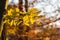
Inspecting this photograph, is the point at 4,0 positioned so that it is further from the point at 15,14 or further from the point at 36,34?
the point at 36,34

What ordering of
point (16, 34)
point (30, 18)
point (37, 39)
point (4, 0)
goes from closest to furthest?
point (4, 0)
point (30, 18)
point (16, 34)
point (37, 39)

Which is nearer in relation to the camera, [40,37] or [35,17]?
[35,17]

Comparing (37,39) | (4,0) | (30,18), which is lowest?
(37,39)

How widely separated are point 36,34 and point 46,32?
1.92ft

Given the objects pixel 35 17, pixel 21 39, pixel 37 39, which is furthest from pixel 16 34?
pixel 35 17

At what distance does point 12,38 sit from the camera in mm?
8547

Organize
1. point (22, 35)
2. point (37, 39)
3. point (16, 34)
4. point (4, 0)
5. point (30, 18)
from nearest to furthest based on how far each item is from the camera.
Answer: point (4, 0)
point (30, 18)
point (22, 35)
point (16, 34)
point (37, 39)

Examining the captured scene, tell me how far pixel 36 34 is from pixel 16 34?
208 cm

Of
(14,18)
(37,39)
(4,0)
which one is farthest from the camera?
(37,39)

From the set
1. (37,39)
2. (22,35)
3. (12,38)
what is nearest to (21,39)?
(22,35)

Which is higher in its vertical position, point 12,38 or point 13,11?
point 13,11

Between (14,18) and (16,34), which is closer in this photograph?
(14,18)

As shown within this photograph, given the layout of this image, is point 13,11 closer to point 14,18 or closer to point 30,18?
point 14,18

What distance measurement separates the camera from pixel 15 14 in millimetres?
2609
